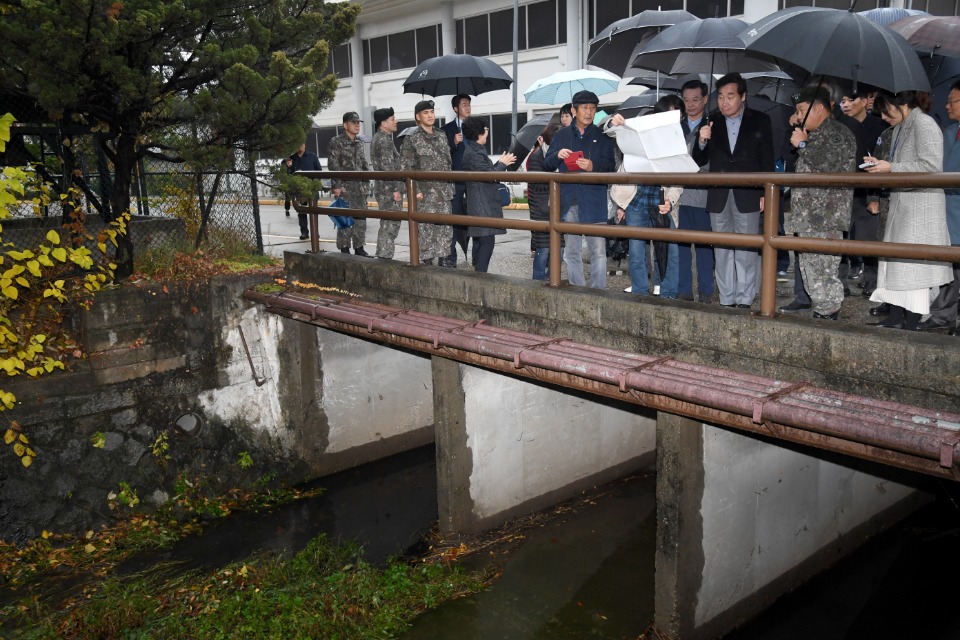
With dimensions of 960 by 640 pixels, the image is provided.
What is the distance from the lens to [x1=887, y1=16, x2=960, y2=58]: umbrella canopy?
7.05 m

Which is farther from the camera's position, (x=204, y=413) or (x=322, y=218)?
(x=322, y=218)

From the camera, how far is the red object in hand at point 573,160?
7223 mm

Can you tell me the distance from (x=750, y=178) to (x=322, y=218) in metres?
16.4

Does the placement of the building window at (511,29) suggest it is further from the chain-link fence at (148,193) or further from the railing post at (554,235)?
the railing post at (554,235)

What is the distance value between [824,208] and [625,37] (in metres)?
5.42

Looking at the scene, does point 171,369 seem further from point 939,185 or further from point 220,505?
point 939,185

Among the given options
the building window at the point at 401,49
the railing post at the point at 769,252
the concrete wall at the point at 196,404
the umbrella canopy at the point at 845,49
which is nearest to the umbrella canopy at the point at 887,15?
the umbrella canopy at the point at 845,49

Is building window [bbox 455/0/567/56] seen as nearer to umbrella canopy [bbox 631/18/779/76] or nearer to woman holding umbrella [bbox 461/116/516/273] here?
umbrella canopy [bbox 631/18/779/76]

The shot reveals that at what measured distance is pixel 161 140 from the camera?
943 centimetres

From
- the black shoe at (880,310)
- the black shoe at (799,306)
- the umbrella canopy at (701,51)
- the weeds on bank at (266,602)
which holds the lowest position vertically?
the weeds on bank at (266,602)

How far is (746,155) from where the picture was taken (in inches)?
248

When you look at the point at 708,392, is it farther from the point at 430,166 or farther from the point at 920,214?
the point at 430,166

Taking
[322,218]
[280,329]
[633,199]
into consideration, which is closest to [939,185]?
[633,199]

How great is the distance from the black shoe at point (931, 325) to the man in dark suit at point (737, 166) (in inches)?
47.7
